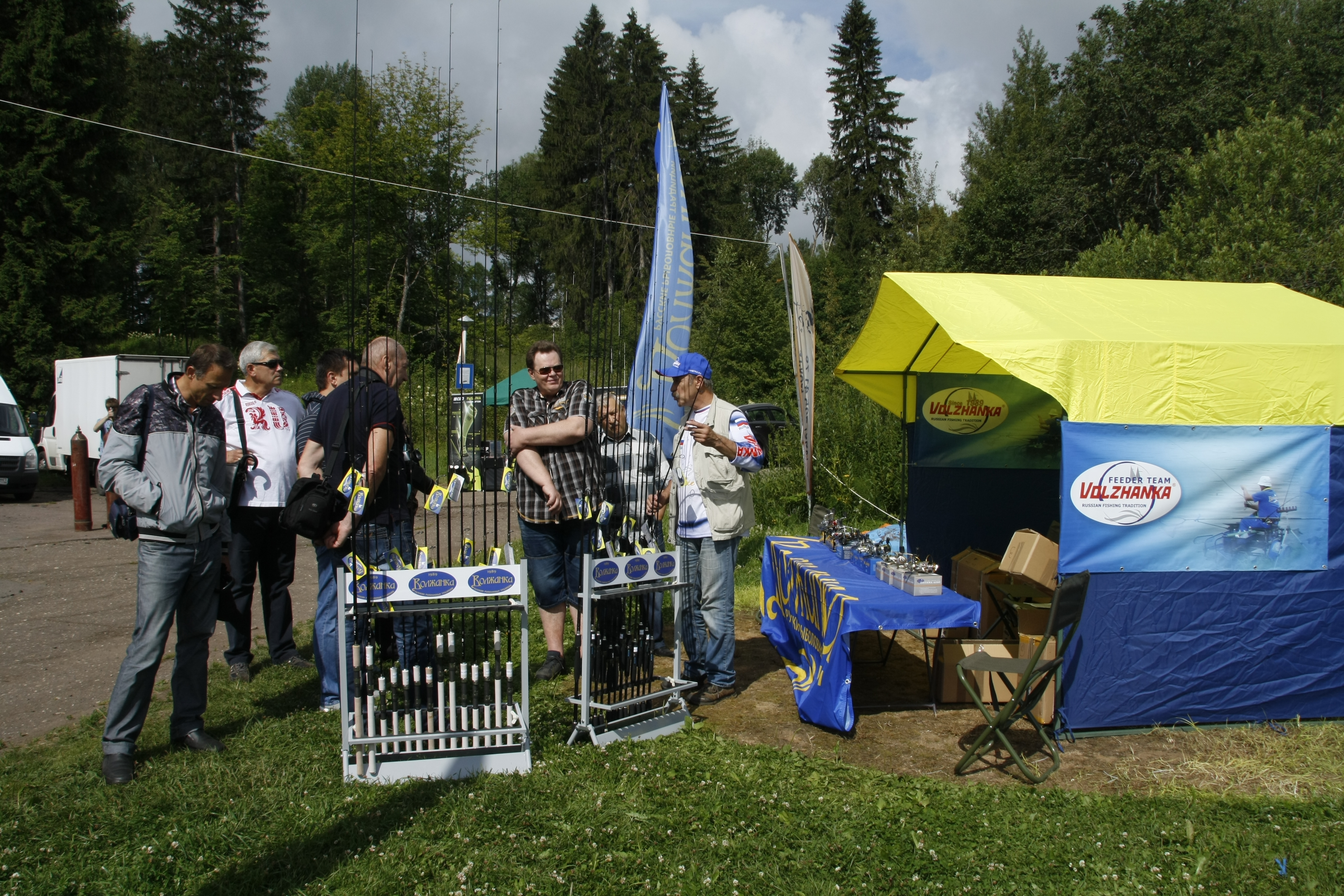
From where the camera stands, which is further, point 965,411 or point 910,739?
point 965,411

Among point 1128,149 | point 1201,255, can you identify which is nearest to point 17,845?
point 1201,255

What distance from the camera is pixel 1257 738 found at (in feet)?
13.5

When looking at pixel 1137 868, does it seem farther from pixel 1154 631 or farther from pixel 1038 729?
pixel 1154 631

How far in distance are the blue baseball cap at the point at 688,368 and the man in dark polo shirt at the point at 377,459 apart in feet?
4.40

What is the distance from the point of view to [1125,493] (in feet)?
13.4

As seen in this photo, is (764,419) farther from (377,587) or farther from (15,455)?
(377,587)

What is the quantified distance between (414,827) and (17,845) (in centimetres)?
133

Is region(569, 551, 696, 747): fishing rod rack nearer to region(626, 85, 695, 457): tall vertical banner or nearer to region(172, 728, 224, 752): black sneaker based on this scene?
region(172, 728, 224, 752): black sneaker

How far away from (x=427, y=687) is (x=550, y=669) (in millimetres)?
1365

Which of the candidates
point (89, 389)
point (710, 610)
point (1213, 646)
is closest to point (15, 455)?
point (89, 389)

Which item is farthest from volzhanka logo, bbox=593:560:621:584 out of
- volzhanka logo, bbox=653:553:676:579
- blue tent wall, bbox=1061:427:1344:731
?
blue tent wall, bbox=1061:427:1344:731

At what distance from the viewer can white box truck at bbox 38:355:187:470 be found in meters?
14.8

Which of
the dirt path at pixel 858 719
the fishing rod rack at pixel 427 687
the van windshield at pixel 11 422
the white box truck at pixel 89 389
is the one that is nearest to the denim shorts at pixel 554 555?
the dirt path at pixel 858 719

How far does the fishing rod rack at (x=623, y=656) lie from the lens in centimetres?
379
